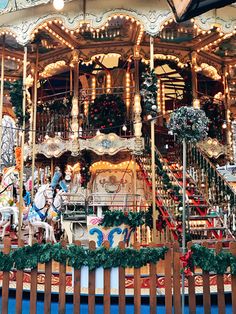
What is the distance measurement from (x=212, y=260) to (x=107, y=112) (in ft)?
28.7

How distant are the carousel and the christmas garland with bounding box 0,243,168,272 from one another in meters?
2.86

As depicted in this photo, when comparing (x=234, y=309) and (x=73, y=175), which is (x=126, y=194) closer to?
(x=73, y=175)

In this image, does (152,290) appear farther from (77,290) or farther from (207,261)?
(77,290)

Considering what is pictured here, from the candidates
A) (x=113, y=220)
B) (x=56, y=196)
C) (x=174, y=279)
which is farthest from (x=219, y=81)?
(x=174, y=279)

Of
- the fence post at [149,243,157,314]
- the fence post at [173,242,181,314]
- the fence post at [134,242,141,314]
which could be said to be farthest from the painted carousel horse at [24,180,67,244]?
the fence post at [173,242,181,314]

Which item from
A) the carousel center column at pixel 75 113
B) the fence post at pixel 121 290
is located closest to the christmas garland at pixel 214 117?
the carousel center column at pixel 75 113

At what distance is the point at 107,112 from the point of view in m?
13.9

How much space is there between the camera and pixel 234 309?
5855 millimetres

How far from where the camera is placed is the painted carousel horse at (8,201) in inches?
456

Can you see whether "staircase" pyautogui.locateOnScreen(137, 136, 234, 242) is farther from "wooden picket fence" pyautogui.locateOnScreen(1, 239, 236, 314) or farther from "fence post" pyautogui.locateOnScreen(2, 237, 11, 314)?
"fence post" pyautogui.locateOnScreen(2, 237, 11, 314)

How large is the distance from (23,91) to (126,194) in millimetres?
4570

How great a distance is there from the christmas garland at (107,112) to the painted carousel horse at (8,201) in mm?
3306

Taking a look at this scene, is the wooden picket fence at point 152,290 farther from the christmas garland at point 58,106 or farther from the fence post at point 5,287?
the christmas garland at point 58,106

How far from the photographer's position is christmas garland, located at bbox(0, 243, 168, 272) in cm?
609
